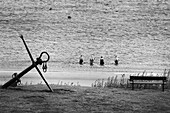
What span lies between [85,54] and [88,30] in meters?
9.95

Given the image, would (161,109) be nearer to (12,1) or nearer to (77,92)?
(77,92)

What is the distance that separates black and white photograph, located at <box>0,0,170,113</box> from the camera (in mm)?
12523

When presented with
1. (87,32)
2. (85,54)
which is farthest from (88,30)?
(85,54)

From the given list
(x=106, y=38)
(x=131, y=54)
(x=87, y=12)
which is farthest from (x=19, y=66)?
(x=87, y=12)

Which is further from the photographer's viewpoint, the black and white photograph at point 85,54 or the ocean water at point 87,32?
the ocean water at point 87,32

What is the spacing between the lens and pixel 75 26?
172ft

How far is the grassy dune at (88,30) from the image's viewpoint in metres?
41.0

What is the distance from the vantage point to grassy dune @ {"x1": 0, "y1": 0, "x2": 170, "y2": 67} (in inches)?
A: 1613

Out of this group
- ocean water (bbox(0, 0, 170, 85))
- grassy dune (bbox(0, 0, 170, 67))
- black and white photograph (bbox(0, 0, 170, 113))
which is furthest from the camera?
grassy dune (bbox(0, 0, 170, 67))

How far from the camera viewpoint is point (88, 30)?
167 feet

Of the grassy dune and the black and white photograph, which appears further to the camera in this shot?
the grassy dune

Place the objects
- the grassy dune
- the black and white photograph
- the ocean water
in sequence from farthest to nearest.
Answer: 1. the grassy dune
2. the ocean water
3. the black and white photograph

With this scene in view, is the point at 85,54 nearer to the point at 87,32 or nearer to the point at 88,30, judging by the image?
the point at 87,32

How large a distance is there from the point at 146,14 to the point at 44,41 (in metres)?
16.0
